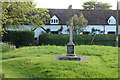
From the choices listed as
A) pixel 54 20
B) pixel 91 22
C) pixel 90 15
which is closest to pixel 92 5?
pixel 90 15

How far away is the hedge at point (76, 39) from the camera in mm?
27725

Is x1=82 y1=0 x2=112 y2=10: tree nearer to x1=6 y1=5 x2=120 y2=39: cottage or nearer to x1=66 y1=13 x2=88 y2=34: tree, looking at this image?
x1=6 y1=5 x2=120 y2=39: cottage

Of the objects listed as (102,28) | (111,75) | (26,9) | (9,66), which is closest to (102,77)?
(111,75)

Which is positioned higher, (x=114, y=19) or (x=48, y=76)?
(x=114, y=19)

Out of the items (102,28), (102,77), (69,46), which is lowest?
(102,77)

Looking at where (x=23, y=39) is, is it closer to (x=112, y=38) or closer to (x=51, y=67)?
(x=112, y=38)

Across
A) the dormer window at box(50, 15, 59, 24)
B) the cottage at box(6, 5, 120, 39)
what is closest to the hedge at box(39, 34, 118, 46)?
the cottage at box(6, 5, 120, 39)

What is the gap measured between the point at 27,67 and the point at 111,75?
4.28 metres

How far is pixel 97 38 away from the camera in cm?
2852

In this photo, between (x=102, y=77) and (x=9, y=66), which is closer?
(x=102, y=77)

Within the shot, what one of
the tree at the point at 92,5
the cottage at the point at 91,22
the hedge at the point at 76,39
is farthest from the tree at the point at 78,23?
the tree at the point at 92,5

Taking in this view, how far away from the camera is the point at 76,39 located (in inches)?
1111

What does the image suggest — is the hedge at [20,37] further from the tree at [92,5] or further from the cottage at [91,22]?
the tree at [92,5]

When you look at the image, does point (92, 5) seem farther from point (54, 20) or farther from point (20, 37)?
point (20, 37)
